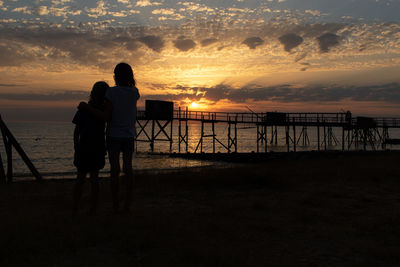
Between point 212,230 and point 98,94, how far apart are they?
7.95 ft

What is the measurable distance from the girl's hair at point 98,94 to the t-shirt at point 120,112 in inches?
6.3

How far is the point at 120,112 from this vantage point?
4582 millimetres

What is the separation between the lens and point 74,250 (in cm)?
330

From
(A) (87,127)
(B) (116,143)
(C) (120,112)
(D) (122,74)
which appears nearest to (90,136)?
(A) (87,127)

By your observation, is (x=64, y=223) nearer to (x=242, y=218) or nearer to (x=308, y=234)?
(x=242, y=218)

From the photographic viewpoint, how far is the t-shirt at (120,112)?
4555 mm

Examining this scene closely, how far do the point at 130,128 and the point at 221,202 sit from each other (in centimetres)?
245

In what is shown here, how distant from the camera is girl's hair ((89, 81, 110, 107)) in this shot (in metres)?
4.61

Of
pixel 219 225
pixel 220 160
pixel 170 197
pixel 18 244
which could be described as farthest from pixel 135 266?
pixel 220 160

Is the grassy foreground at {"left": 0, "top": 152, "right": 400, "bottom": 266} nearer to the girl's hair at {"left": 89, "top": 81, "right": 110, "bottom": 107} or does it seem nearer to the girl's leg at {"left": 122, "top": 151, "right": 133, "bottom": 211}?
the girl's leg at {"left": 122, "top": 151, "right": 133, "bottom": 211}

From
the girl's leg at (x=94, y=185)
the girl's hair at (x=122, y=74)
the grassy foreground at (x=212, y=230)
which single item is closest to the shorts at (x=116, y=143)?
the girl's leg at (x=94, y=185)

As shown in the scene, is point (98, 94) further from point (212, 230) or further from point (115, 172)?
point (212, 230)

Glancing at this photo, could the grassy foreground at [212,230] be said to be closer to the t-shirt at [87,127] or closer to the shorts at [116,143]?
the shorts at [116,143]

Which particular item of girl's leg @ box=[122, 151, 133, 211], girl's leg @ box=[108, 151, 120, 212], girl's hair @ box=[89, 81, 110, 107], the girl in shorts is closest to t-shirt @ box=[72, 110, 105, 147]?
the girl in shorts
